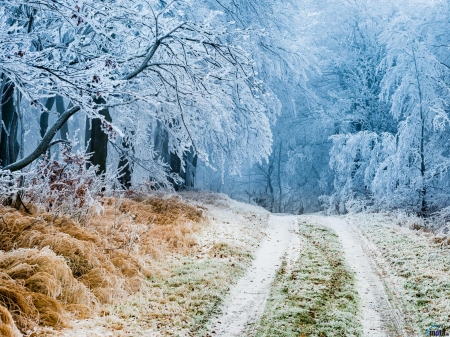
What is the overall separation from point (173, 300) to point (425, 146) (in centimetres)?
1161

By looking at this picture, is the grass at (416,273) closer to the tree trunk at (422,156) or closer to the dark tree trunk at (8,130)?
the tree trunk at (422,156)

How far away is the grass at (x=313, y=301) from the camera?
15.6 feet

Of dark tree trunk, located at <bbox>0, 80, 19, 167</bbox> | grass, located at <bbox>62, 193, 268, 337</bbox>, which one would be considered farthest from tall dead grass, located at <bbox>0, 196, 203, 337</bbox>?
dark tree trunk, located at <bbox>0, 80, 19, 167</bbox>

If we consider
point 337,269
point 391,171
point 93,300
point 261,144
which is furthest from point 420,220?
point 93,300

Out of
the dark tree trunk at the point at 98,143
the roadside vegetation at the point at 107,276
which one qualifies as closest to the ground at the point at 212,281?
the roadside vegetation at the point at 107,276

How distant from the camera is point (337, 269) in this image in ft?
24.0

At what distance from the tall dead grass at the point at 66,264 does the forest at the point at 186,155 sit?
2 centimetres

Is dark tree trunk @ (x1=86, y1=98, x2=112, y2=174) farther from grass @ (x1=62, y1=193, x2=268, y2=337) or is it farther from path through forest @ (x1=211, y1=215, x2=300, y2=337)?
path through forest @ (x1=211, y1=215, x2=300, y2=337)

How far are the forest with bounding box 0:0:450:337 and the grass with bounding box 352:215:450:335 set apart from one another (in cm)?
4

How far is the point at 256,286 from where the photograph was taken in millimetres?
6410

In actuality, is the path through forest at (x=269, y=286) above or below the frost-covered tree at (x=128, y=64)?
below

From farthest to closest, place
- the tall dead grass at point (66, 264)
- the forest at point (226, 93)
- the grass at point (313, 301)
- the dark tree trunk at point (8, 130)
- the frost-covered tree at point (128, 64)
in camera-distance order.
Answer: the dark tree trunk at point (8, 130) < the forest at point (226, 93) < the grass at point (313, 301) < the tall dead grass at point (66, 264) < the frost-covered tree at point (128, 64)

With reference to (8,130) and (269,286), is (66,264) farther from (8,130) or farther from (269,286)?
(8,130)

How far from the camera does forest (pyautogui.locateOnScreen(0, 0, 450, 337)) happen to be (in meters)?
4.67
